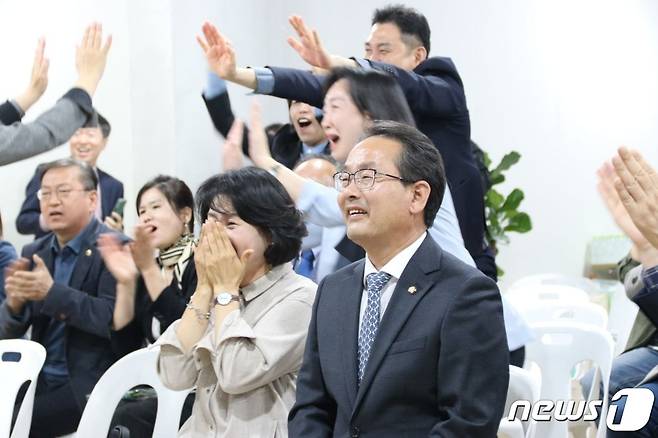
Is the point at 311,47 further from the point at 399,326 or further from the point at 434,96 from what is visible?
the point at 399,326

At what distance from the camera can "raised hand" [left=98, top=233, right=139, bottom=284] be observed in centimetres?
305

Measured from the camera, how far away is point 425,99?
107 inches

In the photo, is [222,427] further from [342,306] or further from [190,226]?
[190,226]

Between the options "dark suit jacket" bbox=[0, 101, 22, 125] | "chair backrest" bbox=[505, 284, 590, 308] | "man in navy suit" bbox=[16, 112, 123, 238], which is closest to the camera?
"dark suit jacket" bbox=[0, 101, 22, 125]

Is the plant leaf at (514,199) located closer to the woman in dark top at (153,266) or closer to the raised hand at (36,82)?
the woman in dark top at (153,266)

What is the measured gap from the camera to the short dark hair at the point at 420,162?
1.97 metres

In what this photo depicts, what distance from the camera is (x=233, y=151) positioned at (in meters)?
2.65

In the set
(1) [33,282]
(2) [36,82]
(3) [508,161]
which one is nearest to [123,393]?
(1) [33,282]

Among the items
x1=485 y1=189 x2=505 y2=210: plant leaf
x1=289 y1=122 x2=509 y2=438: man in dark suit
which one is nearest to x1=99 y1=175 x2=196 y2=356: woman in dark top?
x1=289 y1=122 x2=509 y2=438: man in dark suit

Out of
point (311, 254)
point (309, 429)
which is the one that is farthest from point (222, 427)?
point (311, 254)

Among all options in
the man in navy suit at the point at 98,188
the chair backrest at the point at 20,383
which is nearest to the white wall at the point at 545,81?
the man in navy suit at the point at 98,188

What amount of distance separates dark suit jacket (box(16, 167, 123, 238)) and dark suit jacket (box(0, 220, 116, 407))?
1378mm

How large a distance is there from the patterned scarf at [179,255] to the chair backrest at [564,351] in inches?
47.1

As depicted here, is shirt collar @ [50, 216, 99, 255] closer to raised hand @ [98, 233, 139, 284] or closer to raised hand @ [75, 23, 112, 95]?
raised hand @ [98, 233, 139, 284]
